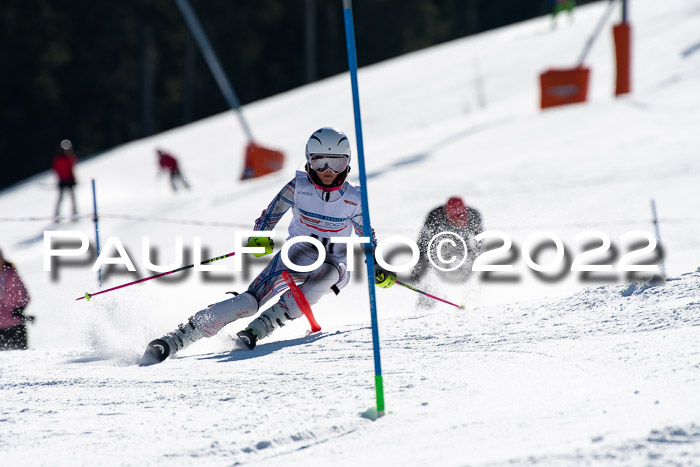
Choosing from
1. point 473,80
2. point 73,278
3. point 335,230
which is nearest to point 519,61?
point 473,80

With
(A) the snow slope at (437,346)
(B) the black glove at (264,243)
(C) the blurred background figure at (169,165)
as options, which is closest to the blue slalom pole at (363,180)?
(A) the snow slope at (437,346)

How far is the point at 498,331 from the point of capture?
5602 millimetres

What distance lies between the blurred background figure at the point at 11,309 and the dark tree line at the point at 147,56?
30280 mm

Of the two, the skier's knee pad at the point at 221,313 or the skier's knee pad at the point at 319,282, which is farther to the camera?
the skier's knee pad at the point at 319,282

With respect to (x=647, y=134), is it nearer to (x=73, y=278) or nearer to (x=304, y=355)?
(x=73, y=278)

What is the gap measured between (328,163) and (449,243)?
6.85 ft

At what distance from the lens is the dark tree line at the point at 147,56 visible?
37.6 m

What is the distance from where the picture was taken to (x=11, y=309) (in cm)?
735

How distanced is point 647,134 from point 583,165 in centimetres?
152

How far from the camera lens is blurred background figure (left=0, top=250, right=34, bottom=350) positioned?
7.34 m

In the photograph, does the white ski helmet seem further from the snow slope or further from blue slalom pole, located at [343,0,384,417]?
blue slalom pole, located at [343,0,384,417]

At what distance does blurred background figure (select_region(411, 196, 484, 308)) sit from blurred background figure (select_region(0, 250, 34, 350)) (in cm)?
323

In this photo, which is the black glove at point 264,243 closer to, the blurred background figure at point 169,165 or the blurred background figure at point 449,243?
the blurred background figure at point 449,243

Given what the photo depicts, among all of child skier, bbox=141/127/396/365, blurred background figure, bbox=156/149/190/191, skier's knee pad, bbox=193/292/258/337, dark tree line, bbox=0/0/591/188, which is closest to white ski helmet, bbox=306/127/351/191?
child skier, bbox=141/127/396/365
